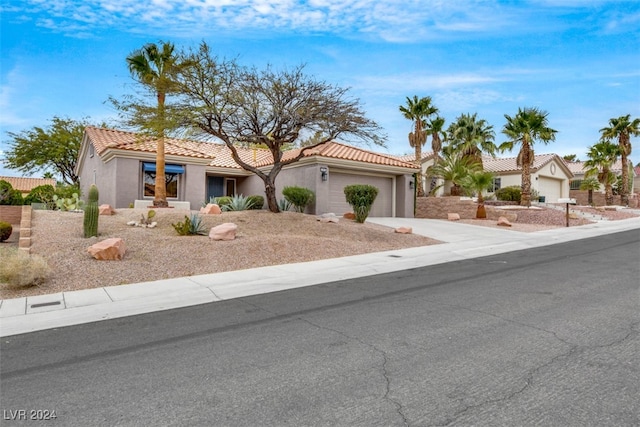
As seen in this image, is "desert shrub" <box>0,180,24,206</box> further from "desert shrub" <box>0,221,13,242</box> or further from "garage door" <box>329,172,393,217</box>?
"garage door" <box>329,172,393,217</box>

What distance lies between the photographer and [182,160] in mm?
22172

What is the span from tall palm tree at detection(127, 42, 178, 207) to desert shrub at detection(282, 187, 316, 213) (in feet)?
19.6

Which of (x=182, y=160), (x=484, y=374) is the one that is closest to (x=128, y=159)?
(x=182, y=160)

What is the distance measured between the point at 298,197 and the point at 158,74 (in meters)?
8.02

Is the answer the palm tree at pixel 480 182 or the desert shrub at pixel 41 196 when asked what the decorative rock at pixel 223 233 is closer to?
the desert shrub at pixel 41 196

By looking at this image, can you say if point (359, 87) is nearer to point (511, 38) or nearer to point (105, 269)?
point (511, 38)

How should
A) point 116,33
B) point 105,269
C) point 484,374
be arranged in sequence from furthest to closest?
1. point 116,33
2. point 105,269
3. point 484,374

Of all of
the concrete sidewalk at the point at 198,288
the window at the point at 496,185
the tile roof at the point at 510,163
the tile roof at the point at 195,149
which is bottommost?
the concrete sidewalk at the point at 198,288

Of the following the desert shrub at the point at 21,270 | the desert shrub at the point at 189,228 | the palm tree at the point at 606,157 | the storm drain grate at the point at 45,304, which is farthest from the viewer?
the palm tree at the point at 606,157

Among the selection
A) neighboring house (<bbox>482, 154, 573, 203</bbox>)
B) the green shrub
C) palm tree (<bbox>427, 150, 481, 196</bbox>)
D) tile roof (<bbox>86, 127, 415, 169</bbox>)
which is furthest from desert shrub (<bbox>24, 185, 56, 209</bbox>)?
neighboring house (<bbox>482, 154, 573, 203</bbox>)

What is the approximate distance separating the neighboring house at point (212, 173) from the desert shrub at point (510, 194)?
12.9 meters

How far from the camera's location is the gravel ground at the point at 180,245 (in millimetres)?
8633

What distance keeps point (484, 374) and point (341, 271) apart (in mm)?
5843

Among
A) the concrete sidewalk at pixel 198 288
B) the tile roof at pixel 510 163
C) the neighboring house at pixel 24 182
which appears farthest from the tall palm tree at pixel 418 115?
the neighboring house at pixel 24 182
